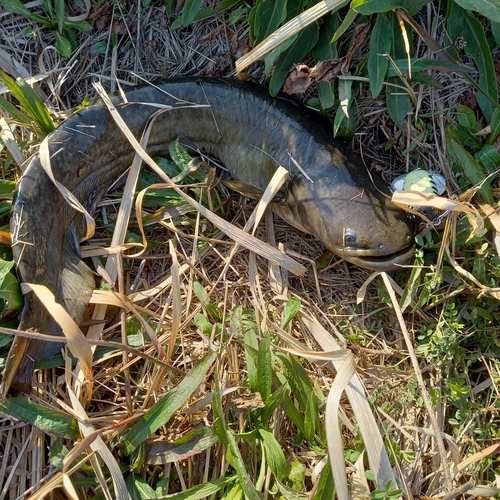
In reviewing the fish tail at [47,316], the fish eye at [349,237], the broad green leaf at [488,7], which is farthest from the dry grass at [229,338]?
the broad green leaf at [488,7]

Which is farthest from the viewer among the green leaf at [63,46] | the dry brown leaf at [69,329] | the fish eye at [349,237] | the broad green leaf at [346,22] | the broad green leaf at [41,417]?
the green leaf at [63,46]

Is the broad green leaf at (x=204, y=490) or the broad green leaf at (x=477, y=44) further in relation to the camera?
the broad green leaf at (x=477, y=44)

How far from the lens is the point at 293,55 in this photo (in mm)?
2699

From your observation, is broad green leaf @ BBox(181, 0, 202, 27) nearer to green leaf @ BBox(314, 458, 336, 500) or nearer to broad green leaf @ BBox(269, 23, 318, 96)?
broad green leaf @ BBox(269, 23, 318, 96)

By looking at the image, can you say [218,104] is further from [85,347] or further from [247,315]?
[85,347]

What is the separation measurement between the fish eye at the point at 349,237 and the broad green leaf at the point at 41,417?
151 centimetres

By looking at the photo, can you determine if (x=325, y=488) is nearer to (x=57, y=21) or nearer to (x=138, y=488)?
(x=138, y=488)

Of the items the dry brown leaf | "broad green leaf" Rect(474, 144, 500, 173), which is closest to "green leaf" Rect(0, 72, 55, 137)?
the dry brown leaf

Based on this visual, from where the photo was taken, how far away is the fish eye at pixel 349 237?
2.55 m

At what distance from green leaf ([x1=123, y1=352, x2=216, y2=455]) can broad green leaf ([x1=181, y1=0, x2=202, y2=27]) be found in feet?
5.84

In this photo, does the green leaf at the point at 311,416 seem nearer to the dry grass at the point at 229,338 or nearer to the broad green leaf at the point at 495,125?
the dry grass at the point at 229,338

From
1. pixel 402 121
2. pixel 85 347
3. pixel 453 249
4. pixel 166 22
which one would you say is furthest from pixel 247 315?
pixel 166 22

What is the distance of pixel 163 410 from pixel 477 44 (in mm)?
2278

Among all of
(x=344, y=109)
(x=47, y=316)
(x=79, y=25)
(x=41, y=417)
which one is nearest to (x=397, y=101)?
(x=344, y=109)
